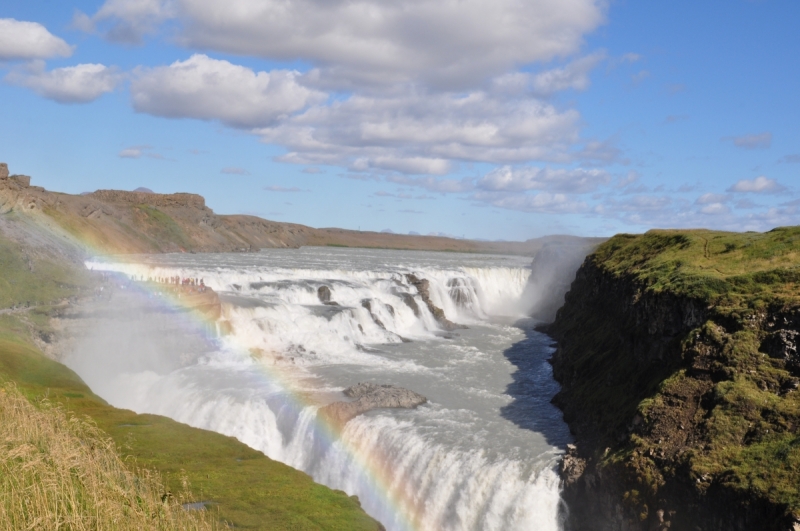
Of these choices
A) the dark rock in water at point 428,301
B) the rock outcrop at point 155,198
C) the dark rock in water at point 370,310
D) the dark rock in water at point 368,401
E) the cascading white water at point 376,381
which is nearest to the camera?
the cascading white water at point 376,381

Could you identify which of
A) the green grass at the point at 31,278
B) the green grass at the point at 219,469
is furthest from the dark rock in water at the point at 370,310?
the green grass at the point at 219,469

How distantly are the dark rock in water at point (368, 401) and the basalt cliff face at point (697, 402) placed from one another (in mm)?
7019

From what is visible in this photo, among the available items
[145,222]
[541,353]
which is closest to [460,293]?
[541,353]

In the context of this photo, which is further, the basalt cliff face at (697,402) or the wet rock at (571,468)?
the wet rock at (571,468)

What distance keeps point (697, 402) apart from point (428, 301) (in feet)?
128

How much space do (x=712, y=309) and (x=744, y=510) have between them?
914 cm

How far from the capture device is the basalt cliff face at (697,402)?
57.4 feet

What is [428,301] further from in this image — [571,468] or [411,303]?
[571,468]

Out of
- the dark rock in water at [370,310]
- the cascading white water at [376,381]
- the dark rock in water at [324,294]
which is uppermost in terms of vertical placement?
the dark rock in water at [324,294]

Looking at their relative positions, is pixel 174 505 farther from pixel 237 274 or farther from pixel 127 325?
pixel 237 274

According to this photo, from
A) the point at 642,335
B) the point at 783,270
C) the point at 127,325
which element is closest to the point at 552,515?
the point at 642,335

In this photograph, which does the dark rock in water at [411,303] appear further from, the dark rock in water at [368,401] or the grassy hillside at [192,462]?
the grassy hillside at [192,462]

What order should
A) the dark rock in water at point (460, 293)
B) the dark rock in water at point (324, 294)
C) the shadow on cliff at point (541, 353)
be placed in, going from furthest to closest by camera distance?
the dark rock in water at point (460, 293) → the dark rock in water at point (324, 294) → the shadow on cliff at point (541, 353)

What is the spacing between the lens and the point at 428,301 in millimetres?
59531
